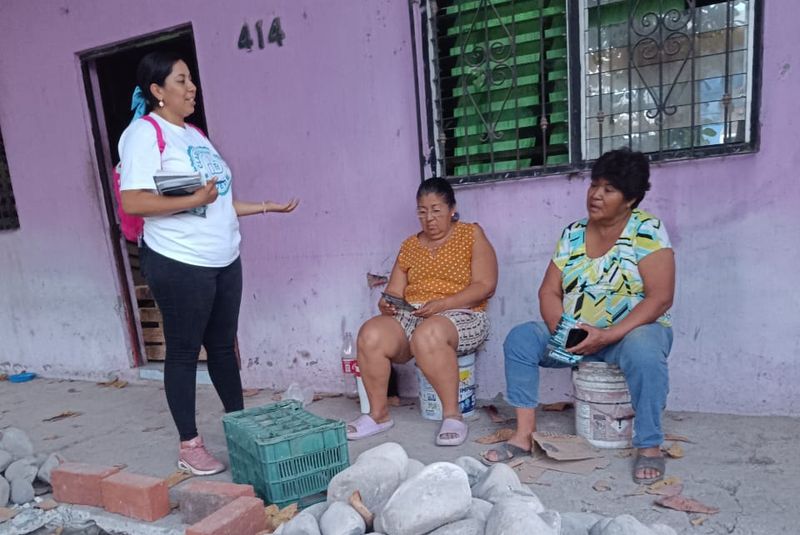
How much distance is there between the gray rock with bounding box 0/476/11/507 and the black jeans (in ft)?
2.48

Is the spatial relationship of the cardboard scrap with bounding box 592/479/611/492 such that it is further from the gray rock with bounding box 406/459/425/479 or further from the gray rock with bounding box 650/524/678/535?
the gray rock with bounding box 406/459/425/479

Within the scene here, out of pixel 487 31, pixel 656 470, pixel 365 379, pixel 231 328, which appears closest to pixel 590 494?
pixel 656 470

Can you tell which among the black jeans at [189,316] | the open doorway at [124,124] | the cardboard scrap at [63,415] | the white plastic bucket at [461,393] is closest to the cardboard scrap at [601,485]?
the white plastic bucket at [461,393]

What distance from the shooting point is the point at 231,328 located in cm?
267

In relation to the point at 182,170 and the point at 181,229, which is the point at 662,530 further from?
the point at 182,170

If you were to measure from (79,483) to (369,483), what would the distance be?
137cm

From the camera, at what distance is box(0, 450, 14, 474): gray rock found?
2593 mm

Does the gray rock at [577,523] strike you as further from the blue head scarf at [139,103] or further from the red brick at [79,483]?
the blue head scarf at [139,103]

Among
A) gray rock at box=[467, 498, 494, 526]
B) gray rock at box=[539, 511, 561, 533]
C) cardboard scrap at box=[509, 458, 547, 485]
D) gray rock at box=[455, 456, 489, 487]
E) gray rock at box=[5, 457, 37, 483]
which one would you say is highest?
gray rock at box=[539, 511, 561, 533]

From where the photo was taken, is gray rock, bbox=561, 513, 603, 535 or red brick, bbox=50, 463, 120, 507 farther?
red brick, bbox=50, 463, 120, 507

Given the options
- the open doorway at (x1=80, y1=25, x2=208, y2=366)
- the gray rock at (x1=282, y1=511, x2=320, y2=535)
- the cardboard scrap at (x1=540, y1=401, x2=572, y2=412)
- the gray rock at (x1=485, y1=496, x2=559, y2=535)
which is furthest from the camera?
the open doorway at (x1=80, y1=25, x2=208, y2=366)

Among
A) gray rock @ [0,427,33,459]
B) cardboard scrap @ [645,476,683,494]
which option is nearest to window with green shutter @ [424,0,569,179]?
cardboard scrap @ [645,476,683,494]

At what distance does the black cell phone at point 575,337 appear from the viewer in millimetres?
2355

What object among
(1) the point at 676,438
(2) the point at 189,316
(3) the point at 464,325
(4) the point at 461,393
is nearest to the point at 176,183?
(2) the point at 189,316
